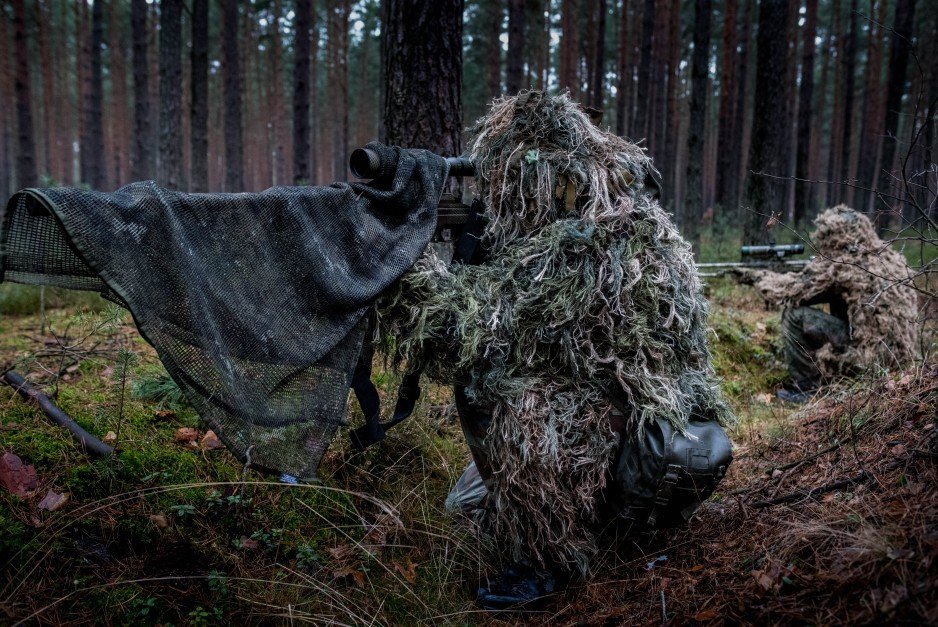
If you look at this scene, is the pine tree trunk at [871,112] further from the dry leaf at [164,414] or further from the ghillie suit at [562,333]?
the dry leaf at [164,414]

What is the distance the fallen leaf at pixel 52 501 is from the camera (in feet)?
6.99

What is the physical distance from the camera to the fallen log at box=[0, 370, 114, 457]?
2.46m

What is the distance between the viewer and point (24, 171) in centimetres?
1062

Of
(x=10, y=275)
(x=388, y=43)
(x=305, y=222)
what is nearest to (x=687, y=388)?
(x=305, y=222)

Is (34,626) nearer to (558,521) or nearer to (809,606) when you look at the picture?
(558,521)

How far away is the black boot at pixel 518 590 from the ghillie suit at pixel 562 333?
3.8 inches

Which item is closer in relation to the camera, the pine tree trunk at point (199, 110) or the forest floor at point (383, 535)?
the forest floor at point (383, 535)

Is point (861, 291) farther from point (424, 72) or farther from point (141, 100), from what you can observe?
point (141, 100)

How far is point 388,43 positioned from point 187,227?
8.25ft

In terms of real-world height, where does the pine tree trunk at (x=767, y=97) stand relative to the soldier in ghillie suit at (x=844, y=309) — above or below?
above

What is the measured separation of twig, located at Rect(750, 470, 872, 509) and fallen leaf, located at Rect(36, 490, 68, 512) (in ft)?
9.78

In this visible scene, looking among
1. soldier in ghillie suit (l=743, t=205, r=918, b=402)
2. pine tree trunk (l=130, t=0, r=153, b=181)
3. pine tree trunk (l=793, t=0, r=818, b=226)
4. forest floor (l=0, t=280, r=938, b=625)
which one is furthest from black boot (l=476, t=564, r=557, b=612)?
pine tree trunk (l=130, t=0, r=153, b=181)

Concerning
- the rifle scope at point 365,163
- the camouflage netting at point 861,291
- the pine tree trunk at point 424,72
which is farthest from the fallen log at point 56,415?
the camouflage netting at point 861,291

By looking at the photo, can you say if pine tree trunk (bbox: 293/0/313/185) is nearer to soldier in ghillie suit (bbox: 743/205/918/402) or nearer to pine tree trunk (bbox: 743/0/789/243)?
pine tree trunk (bbox: 743/0/789/243)
